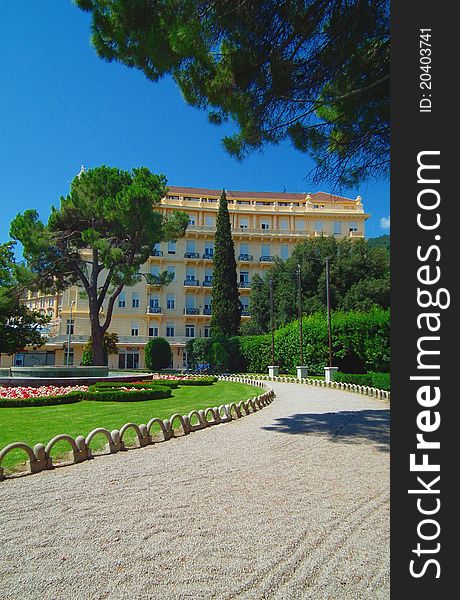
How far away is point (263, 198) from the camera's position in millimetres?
57219

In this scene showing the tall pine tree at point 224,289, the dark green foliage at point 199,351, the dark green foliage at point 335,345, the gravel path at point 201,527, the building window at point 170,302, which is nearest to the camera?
the gravel path at point 201,527

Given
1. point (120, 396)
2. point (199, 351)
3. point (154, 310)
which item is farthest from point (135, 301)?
point (120, 396)

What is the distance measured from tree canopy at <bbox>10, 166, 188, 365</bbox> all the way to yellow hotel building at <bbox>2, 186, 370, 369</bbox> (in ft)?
64.5

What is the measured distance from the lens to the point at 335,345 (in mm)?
25438

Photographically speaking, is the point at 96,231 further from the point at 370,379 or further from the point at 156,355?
the point at 370,379

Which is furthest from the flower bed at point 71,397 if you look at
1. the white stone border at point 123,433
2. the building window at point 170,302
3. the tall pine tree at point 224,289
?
the building window at point 170,302

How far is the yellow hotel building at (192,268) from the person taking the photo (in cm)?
4659

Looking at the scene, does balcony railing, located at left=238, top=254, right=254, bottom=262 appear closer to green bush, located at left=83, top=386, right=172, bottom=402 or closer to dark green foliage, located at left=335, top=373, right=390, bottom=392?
dark green foliage, located at left=335, top=373, right=390, bottom=392

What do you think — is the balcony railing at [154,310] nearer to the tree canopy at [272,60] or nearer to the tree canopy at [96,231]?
the tree canopy at [96,231]

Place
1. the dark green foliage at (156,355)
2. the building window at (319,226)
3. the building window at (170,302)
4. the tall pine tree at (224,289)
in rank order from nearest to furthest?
the dark green foliage at (156,355) → the tall pine tree at (224,289) → the building window at (170,302) → the building window at (319,226)

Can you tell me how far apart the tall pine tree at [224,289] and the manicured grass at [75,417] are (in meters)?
25.9

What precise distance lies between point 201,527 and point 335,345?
73.6 ft

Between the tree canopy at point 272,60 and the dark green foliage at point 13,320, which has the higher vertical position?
the tree canopy at point 272,60

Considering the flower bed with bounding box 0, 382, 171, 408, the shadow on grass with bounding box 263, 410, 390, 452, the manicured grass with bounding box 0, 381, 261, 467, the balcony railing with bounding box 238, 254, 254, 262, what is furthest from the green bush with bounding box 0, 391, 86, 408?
the balcony railing with bounding box 238, 254, 254, 262
